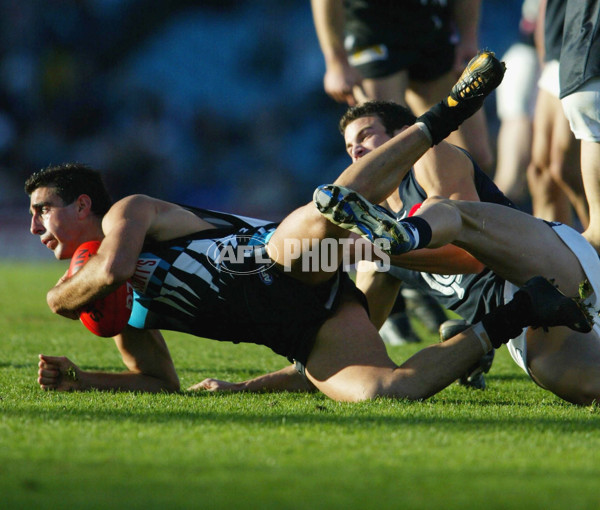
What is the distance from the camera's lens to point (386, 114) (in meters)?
4.69

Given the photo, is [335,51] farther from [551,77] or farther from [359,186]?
[359,186]

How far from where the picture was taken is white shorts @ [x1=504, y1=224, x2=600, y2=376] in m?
3.85

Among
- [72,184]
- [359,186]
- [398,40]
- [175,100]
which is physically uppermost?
[175,100]

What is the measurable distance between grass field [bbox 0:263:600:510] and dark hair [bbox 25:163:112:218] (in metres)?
0.88

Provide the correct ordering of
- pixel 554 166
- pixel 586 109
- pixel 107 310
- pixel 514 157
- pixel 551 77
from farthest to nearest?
pixel 514 157
pixel 554 166
pixel 551 77
pixel 586 109
pixel 107 310

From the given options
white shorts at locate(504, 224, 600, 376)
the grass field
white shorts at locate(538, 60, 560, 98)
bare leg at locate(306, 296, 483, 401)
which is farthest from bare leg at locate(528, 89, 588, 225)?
bare leg at locate(306, 296, 483, 401)

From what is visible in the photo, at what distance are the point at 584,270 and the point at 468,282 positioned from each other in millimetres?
531

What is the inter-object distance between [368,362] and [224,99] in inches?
596

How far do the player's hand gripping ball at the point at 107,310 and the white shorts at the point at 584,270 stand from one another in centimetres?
164

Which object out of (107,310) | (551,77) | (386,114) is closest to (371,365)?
(107,310)

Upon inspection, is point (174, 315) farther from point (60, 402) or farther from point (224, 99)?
point (224, 99)

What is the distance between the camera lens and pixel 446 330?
14.2ft

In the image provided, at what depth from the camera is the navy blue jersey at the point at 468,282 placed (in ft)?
13.4

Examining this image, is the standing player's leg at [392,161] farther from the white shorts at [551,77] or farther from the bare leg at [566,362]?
the white shorts at [551,77]
